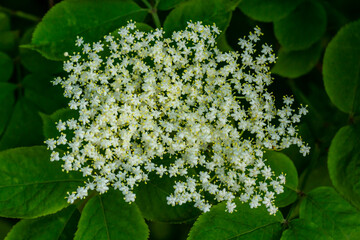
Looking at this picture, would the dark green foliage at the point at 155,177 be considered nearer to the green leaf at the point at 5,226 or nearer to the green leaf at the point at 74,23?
the green leaf at the point at 74,23

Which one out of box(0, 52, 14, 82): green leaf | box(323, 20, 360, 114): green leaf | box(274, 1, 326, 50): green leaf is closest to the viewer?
box(323, 20, 360, 114): green leaf

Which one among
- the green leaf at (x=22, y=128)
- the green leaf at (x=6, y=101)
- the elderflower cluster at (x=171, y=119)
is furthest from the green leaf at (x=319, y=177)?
the green leaf at (x=6, y=101)

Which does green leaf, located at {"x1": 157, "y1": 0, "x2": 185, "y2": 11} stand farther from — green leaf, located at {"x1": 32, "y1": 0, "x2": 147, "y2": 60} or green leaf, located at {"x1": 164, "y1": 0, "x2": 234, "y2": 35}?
green leaf, located at {"x1": 32, "y1": 0, "x2": 147, "y2": 60}

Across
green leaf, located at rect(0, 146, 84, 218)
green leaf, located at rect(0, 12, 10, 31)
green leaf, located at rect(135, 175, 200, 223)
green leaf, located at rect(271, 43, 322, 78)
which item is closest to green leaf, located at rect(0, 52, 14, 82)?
green leaf, located at rect(0, 12, 10, 31)

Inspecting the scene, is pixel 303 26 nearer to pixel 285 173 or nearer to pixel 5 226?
pixel 285 173

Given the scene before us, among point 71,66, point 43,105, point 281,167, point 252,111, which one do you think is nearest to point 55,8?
point 71,66

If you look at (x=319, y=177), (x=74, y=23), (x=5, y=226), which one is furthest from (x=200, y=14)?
(x=5, y=226)
